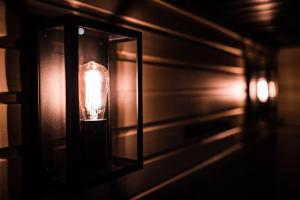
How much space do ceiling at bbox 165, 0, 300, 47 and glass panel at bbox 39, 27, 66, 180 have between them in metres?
1.72

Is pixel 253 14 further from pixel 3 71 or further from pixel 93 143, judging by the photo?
pixel 3 71

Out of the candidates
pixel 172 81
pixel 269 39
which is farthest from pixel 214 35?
pixel 269 39

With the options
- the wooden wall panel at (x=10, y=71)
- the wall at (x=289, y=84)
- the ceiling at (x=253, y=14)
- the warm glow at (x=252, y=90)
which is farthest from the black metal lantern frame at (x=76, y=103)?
the wall at (x=289, y=84)

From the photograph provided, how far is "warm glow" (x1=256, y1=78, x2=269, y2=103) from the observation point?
5.12 metres

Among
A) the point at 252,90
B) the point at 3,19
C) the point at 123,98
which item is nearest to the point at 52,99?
the point at 3,19

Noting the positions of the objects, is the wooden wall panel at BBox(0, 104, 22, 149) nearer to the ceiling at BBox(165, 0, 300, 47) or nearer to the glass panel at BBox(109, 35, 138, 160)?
the glass panel at BBox(109, 35, 138, 160)

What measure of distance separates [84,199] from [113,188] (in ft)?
1.05

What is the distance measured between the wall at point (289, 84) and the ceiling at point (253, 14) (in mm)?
1564

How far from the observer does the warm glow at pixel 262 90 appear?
5.12m

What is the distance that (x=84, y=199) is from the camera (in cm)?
193

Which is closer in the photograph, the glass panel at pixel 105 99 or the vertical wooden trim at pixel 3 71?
the vertical wooden trim at pixel 3 71

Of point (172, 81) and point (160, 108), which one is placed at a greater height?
point (172, 81)

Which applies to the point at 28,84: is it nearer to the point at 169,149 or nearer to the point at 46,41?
the point at 46,41

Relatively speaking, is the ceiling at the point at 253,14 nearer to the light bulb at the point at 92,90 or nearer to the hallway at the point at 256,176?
the light bulb at the point at 92,90
